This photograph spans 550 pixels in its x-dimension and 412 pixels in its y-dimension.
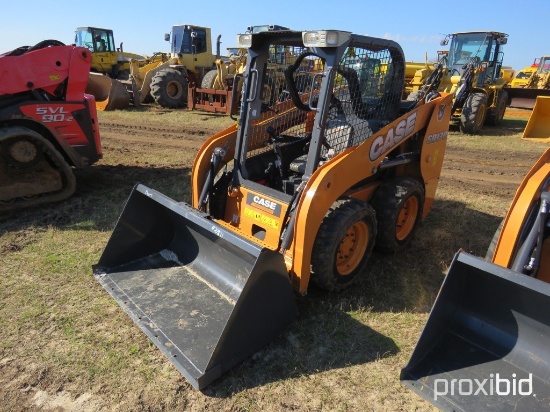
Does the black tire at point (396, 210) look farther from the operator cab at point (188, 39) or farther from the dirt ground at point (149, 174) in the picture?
the operator cab at point (188, 39)

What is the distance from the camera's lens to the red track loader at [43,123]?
4895mm

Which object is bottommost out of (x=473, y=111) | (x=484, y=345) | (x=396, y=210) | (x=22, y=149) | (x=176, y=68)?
(x=484, y=345)

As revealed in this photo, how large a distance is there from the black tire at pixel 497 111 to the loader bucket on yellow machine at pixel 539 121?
2.78m

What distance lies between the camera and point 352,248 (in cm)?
358

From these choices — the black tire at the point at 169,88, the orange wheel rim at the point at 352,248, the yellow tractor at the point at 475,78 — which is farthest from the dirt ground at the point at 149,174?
the orange wheel rim at the point at 352,248

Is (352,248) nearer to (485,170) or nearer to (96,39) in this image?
(485,170)

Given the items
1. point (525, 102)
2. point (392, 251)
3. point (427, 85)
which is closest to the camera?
point (392, 251)

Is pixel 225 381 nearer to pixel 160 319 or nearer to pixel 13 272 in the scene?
pixel 160 319

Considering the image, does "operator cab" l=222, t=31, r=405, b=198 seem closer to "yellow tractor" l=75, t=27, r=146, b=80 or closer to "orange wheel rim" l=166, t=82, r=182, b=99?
"orange wheel rim" l=166, t=82, r=182, b=99

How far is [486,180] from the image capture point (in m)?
7.19

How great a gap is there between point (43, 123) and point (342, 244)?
13.1 ft

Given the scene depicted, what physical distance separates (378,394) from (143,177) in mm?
5107

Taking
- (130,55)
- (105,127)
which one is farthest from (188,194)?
(130,55)

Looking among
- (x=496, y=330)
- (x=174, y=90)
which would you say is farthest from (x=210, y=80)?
(x=496, y=330)
